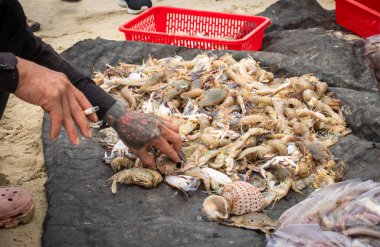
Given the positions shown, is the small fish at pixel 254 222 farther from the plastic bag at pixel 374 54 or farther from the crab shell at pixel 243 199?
the plastic bag at pixel 374 54

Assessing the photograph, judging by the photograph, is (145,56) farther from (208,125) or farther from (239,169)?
(239,169)

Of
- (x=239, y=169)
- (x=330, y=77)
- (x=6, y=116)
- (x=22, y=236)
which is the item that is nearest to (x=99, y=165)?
(x=22, y=236)

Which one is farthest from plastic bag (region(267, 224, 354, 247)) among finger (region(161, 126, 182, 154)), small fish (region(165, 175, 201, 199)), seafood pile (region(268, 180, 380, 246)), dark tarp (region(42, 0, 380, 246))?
finger (region(161, 126, 182, 154))

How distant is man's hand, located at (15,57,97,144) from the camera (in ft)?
7.14

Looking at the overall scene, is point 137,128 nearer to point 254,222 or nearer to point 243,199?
point 243,199

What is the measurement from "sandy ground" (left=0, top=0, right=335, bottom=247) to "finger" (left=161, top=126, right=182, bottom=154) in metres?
0.92

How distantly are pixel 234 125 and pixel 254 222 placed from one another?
1.04m

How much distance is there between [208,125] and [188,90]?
484 mm

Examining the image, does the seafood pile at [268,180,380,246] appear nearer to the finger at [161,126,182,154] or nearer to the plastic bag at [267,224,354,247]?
the plastic bag at [267,224,354,247]

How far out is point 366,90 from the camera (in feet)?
13.3

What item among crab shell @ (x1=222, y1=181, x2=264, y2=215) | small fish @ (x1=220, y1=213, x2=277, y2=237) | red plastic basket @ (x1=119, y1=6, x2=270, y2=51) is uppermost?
red plastic basket @ (x1=119, y1=6, x2=270, y2=51)

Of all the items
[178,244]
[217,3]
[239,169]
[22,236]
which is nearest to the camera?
[178,244]

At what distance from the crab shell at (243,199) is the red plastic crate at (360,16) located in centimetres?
302

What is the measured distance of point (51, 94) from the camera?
7.11 feet
